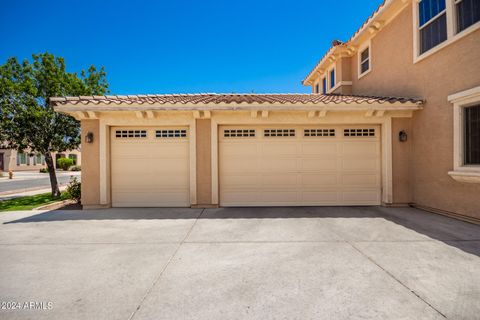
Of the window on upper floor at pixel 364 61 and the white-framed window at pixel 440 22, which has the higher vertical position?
the window on upper floor at pixel 364 61

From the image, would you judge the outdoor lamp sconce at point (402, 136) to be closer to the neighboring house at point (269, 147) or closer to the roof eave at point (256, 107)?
the neighboring house at point (269, 147)

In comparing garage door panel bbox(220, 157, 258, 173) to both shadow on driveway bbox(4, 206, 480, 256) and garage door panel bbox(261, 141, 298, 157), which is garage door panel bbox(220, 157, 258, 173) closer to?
garage door panel bbox(261, 141, 298, 157)

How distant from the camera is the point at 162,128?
784cm

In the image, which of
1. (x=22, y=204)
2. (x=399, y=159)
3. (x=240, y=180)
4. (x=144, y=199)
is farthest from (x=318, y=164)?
(x=22, y=204)

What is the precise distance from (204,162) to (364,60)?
8.37 meters

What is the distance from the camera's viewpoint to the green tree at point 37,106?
9562mm

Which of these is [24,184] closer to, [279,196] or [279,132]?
[279,196]

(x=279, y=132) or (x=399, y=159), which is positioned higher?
(x=279, y=132)

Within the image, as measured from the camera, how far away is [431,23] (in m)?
6.75

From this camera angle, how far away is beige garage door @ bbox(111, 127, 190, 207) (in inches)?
307

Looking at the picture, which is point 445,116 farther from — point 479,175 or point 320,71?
point 320,71

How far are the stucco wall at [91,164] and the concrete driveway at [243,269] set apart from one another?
1.68 metres

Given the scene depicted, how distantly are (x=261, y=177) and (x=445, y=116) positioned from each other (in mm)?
5230

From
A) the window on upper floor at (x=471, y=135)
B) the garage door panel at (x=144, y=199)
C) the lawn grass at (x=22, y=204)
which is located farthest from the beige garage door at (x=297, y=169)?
the lawn grass at (x=22, y=204)
